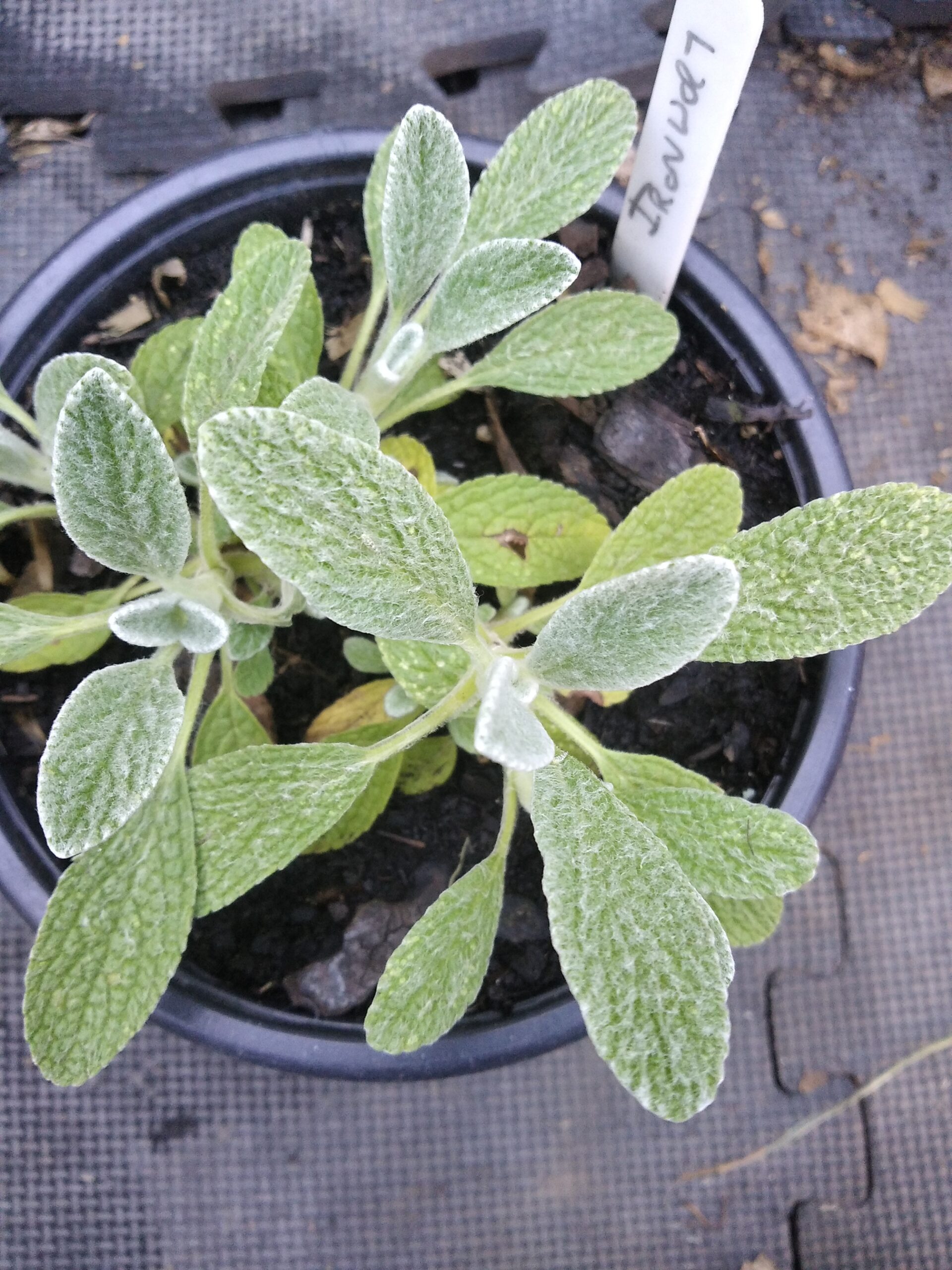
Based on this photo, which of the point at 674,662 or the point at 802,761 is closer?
the point at 674,662

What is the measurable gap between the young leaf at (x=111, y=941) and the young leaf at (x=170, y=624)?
12cm

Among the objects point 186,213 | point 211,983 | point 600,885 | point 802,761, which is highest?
point 186,213

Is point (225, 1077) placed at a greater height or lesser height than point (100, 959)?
lesser

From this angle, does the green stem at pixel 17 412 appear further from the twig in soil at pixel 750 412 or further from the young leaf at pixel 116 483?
the twig in soil at pixel 750 412

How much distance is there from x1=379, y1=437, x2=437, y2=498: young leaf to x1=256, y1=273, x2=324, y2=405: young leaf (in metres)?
0.10

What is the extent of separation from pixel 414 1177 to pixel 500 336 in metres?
1.05

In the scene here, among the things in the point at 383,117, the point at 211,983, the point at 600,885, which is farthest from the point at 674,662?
the point at 383,117

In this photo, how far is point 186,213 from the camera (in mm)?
1025

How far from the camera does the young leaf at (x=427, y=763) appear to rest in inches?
37.7

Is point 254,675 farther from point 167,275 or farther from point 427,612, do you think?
point 167,275

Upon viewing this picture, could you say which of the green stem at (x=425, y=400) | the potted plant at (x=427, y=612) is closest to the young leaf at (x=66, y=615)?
the potted plant at (x=427, y=612)

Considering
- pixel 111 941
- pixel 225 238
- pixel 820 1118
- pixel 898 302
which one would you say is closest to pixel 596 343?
pixel 225 238

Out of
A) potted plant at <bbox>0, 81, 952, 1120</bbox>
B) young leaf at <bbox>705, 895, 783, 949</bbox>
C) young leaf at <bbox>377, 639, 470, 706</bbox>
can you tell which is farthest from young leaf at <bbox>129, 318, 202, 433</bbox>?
young leaf at <bbox>705, 895, 783, 949</bbox>

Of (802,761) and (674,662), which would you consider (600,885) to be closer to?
(674,662)
